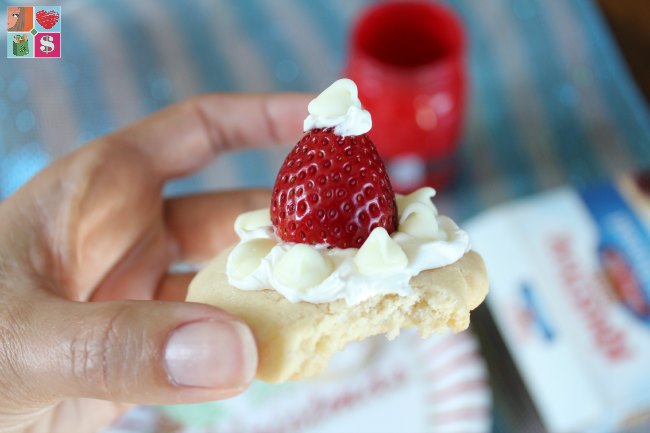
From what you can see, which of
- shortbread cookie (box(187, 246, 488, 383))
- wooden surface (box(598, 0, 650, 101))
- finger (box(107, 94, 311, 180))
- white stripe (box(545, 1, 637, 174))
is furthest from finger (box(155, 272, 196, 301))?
wooden surface (box(598, 0, 650, 101))

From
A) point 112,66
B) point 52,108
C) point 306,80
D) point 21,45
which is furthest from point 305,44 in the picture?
point 21,45

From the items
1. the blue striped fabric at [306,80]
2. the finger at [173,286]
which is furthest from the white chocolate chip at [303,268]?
the blue striped fabric at [306,80]

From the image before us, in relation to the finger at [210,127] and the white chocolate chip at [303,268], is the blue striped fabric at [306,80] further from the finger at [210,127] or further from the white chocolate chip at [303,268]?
the white chocolate chip at [303,268]

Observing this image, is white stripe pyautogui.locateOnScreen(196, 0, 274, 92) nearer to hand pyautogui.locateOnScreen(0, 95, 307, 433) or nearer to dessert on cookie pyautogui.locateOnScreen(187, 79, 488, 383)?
hand pyautogui.locateOnScreen(0, 95, 307, 433)

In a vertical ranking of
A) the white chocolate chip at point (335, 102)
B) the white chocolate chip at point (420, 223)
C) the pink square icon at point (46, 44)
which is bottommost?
the white chocolate chip at point (420, 223)

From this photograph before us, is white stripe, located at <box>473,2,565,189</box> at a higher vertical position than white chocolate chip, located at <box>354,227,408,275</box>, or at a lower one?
lower

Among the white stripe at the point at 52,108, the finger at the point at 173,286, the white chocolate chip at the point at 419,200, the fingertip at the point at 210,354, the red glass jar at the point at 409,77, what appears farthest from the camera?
the white stripe at the point at 52,108
